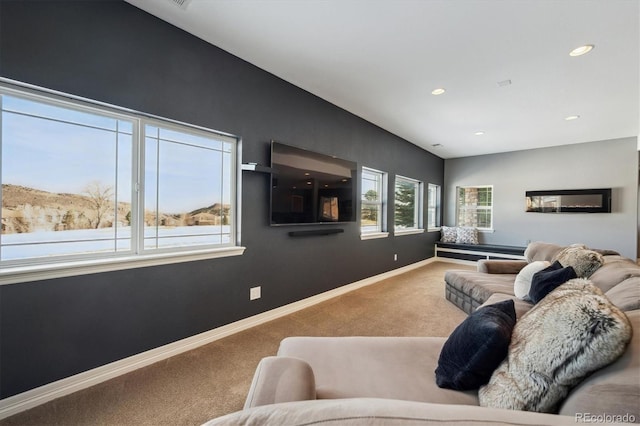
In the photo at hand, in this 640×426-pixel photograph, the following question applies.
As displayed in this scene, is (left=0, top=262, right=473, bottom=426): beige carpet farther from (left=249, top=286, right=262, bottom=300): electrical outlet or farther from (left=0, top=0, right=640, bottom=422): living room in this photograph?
(left=249, top=286, right=262, bottom=300): electrical outlet

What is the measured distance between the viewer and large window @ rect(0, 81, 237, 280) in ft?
5.43

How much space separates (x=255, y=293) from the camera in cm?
281

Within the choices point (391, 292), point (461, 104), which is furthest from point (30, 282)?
point (461, 104)

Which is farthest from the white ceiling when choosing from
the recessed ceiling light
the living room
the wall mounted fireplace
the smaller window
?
the smaller window

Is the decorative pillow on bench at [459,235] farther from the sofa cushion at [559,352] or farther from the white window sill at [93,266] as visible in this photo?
the sofa cushion at [559,352]

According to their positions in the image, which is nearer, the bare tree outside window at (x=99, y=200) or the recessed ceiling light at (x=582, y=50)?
the bare tree outside window at (x=99, y=200)

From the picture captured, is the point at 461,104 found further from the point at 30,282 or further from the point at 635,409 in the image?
the point at 30,282

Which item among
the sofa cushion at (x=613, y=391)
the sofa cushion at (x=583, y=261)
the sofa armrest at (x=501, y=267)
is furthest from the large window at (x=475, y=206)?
the sofa cushion at (x=613, y=391)

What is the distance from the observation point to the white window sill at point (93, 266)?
5.17 feet

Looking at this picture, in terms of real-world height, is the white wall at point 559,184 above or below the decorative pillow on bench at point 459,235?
above

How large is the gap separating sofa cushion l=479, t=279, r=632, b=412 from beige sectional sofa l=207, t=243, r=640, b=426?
0.03 meters

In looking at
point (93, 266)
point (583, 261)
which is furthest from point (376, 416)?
point (583, 261)

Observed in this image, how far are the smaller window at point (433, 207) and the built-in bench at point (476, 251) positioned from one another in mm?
535

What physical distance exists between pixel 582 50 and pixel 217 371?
4068mm
